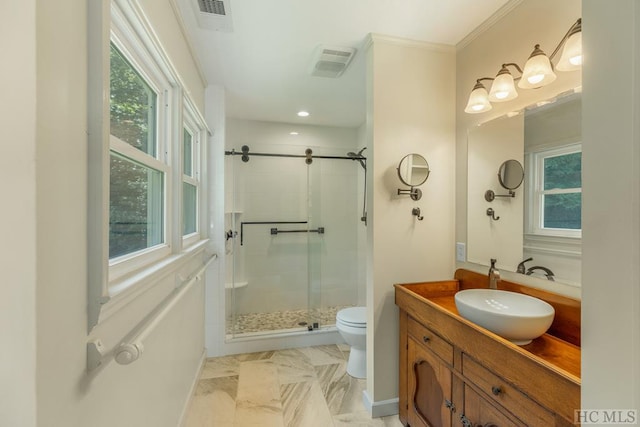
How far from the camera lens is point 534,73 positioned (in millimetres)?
1295

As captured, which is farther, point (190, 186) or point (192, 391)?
point (190, 186)

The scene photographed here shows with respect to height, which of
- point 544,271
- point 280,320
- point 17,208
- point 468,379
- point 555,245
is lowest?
point 280,320

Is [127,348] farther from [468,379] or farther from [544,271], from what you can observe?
[544,271]

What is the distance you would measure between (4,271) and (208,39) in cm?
179

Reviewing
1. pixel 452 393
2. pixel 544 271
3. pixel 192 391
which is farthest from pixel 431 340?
pixel 192 391

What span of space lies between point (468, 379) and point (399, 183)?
1098 mm

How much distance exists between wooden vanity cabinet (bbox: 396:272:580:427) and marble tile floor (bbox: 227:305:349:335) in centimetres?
143

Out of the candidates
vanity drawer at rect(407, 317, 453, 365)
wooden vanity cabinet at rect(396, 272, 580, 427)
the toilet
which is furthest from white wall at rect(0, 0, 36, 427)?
the toilet

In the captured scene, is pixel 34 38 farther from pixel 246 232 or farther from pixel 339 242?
pixel 339 242

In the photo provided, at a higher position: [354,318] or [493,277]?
[493,277]

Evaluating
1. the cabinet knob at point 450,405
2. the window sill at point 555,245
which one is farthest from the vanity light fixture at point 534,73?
the cabinet knob at point 450,405

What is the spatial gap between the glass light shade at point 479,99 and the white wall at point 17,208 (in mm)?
1820

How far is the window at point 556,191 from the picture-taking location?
1.22m

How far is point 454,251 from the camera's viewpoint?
6.26 feet
